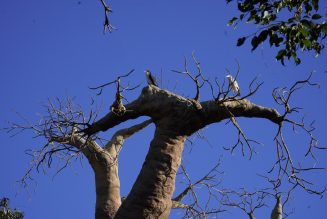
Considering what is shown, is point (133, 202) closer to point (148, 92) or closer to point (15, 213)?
point (148, 92)

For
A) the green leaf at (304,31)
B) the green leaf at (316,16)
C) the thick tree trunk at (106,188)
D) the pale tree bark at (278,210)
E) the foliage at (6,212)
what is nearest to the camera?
the green leaf at (304,31)

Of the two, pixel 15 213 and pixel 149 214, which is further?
pixel 15 213

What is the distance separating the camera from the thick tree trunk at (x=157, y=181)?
3572 millimetres

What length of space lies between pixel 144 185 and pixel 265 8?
168 cm

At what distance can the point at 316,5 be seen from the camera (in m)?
3.26

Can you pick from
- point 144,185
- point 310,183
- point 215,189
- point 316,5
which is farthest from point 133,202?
point 215,189

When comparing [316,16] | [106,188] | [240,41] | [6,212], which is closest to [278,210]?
[106,188]

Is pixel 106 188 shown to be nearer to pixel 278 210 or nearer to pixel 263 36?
pixel 278 210

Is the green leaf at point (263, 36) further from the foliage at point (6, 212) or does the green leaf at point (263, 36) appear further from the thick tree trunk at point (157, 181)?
the foliage at point (6, 212)

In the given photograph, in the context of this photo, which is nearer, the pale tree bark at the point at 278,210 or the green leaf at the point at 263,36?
the green leaf at the point at 263,36

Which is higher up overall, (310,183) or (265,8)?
(265,8)

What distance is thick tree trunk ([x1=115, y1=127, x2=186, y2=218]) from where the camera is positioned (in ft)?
11.7

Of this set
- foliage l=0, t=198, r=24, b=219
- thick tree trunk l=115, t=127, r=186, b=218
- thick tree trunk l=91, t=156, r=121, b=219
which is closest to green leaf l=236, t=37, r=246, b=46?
thick tree trunk l=115, t=127, r=186, b=218

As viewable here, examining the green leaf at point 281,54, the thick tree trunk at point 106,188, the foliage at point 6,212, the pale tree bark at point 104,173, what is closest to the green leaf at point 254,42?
the green leaf at point 281,54
